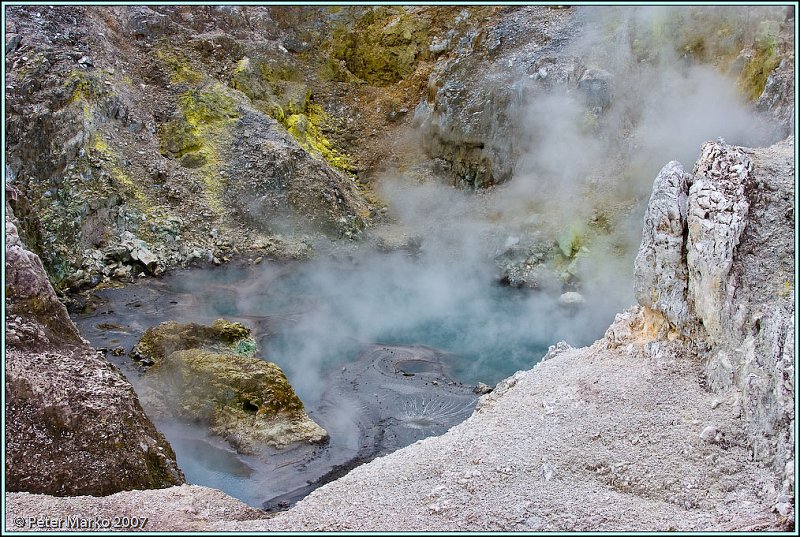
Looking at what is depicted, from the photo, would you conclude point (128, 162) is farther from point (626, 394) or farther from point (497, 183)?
point (626, 394)

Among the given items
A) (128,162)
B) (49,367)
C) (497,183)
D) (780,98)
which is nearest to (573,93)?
(497,183)

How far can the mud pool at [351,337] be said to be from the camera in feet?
45.9

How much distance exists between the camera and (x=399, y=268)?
26906mm

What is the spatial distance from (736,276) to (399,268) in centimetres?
1764

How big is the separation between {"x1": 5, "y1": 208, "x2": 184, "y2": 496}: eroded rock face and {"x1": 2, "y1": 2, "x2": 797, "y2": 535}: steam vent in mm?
40

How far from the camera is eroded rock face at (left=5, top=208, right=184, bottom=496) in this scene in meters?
9.34

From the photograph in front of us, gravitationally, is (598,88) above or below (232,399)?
above

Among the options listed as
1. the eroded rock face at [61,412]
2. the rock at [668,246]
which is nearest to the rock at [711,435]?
the rock at [668,246]

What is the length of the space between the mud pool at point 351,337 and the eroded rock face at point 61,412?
9.29 feet

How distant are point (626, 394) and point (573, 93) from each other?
21492 millimetres

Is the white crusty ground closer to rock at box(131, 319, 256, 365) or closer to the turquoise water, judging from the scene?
the turquoise water

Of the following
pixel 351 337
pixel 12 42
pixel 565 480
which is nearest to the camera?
pixel 565 480

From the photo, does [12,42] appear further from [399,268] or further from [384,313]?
[384,313]

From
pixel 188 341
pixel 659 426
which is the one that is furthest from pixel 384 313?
pixel 659 426
